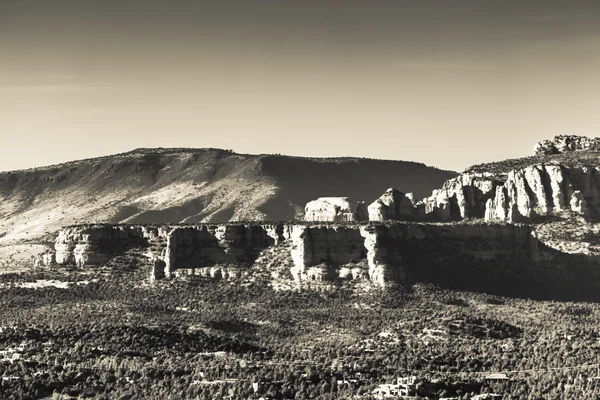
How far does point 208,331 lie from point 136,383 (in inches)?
1197

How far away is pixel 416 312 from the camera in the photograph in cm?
19488

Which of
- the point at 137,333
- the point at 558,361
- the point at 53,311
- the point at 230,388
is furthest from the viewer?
the point at 53,311

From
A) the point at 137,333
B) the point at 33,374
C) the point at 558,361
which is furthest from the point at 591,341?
the point at 33,374

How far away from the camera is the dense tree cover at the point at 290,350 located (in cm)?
15325

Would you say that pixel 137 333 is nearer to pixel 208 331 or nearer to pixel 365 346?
pixel 208 331

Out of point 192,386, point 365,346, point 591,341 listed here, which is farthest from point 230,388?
point 591,341

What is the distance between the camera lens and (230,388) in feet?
498

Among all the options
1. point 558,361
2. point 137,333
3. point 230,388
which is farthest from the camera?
point 137,333

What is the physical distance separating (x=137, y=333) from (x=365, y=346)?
21789 mm

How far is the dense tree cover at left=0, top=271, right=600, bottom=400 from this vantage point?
6033 inches

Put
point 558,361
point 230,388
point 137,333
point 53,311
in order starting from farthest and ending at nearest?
point 53,311
point 137,333
point 558,361
point 230,388

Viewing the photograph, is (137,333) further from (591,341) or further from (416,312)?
(591,341)

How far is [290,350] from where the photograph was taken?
176 meters

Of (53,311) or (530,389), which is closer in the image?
(530,389)
